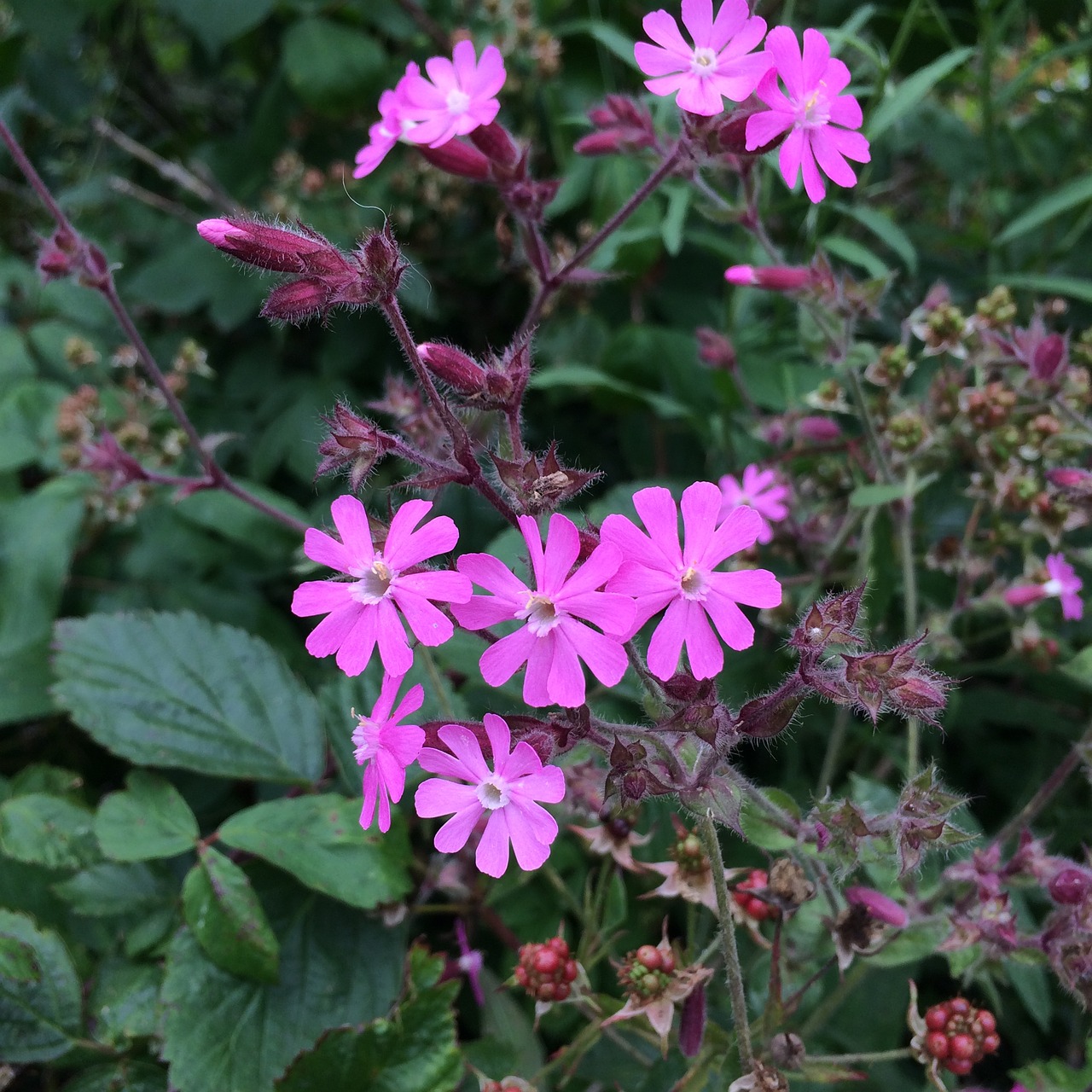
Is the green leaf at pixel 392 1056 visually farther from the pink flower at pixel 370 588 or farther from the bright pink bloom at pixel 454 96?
the bright pink bloom at pixel 454 96

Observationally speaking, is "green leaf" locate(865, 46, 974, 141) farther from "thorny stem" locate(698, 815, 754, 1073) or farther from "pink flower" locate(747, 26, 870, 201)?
"thorny stem" locate(698, 815, 754, 1073)

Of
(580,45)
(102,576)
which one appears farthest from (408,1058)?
(580,45)

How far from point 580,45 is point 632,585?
6.42ft

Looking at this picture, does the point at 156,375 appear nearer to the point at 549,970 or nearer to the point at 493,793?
the point at 493,793

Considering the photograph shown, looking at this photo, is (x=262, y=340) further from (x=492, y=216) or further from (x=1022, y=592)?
(x=1022, y=592)

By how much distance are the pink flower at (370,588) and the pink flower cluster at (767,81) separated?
1.90 ft

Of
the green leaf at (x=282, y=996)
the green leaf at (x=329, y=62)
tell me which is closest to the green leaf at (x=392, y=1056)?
the green leaf at (x=282, y=996)

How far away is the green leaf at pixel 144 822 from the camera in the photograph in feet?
4.43

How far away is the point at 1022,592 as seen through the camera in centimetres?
147

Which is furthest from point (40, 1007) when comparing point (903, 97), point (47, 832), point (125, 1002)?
point (903, 97)

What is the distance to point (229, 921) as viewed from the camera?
1.29 m

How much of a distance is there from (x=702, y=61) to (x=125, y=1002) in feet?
4.79

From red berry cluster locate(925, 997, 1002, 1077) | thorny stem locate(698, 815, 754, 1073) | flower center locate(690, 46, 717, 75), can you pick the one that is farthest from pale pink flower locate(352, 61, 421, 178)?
red berry cluster locate(925, 997, 1002, 1077)

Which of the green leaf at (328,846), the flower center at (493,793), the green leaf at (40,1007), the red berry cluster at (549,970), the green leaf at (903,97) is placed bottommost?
the green leaf at (40,1007)
